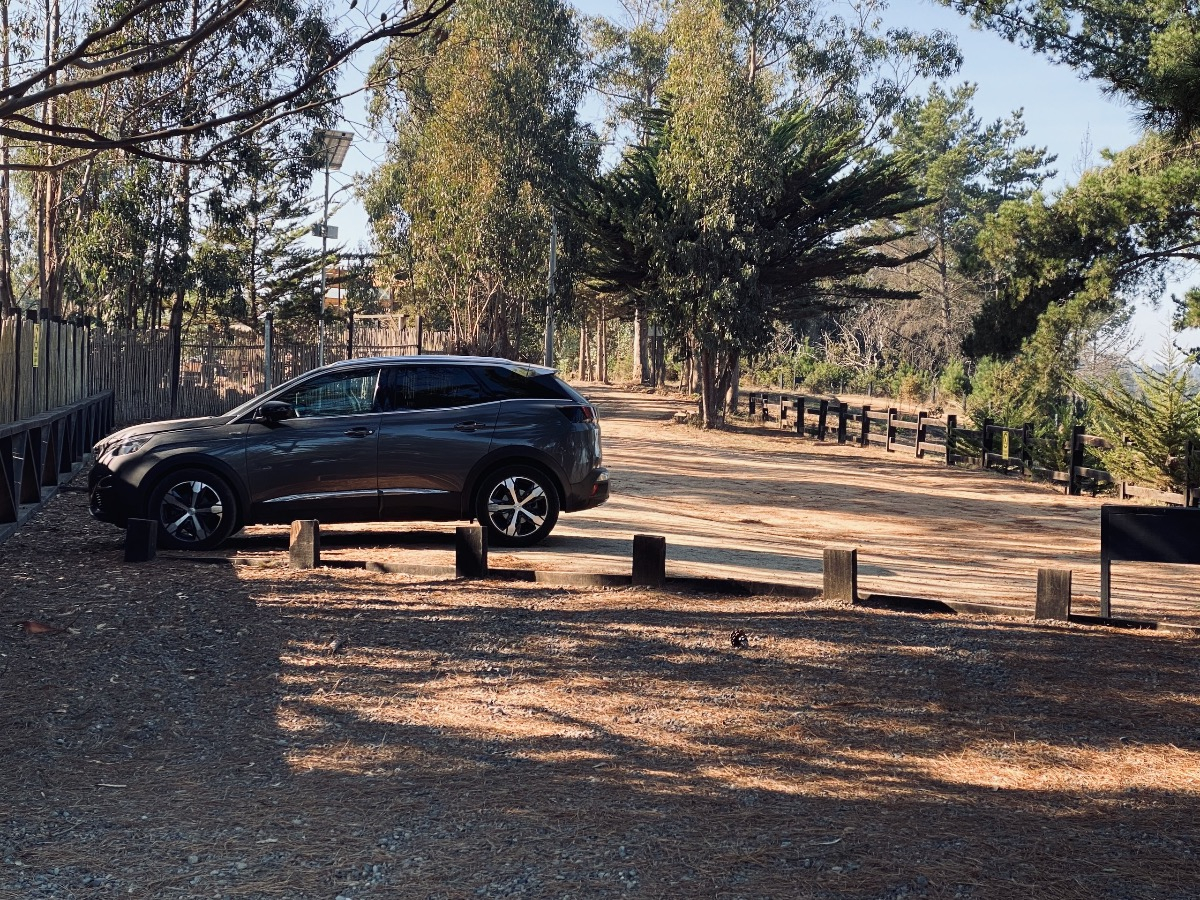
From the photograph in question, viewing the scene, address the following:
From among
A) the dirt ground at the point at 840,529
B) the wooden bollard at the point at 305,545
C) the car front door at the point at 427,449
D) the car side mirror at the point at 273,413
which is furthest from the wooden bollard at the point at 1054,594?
the car side mirror at the point at 273,413

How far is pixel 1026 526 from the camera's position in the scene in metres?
17.8

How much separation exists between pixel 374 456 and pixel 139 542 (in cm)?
213

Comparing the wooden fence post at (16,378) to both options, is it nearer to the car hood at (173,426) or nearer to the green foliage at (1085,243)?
the car hood at (173,426)

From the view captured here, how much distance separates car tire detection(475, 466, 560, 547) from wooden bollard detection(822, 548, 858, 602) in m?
3.33

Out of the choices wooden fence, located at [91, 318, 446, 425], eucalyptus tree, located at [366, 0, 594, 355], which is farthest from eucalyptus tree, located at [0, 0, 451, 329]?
eucalyptus tree, located at [366, 0, 594, 355]

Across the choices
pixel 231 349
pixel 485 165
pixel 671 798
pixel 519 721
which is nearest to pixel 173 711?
pixel 519 721

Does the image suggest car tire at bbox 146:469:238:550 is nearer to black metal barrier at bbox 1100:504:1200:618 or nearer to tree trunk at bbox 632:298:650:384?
black metal barrier at bbox 1100:504:1200:618

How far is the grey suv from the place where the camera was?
11133 millimetres

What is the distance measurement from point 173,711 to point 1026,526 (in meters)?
13.9

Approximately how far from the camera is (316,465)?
11289 millimetres

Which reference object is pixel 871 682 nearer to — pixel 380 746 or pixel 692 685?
pixel 692 685

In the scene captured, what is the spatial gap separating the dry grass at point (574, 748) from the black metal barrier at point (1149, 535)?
0.64 m

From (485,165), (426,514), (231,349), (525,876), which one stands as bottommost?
(525,876)

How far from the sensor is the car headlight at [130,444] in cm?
1119
